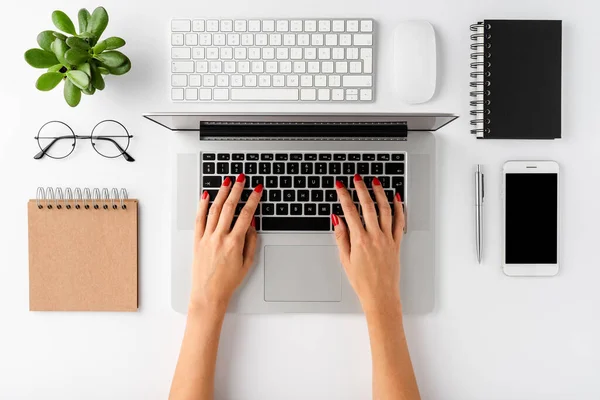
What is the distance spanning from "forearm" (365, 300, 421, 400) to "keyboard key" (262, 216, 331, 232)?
222 mm

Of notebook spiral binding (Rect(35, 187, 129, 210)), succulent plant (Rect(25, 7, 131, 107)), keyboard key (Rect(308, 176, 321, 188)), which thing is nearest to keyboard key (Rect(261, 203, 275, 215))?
keyboard key (Rect(308, 176, 321, 188))

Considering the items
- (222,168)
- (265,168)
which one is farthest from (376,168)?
(222,168)

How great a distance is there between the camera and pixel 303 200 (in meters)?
0.98

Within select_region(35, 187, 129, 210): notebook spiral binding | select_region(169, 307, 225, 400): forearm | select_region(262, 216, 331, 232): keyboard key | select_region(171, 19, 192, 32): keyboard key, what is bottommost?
select_region(169, 307, 225, 400): forearm

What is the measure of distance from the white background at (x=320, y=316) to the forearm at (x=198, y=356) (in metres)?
0.06

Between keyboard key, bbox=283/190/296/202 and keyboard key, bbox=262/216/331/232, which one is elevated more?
keyboard key, bbox=283/190/296/202

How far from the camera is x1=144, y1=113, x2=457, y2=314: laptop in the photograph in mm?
977

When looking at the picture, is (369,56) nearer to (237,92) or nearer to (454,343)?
(237,92)

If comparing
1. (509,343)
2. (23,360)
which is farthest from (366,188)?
(23,360)

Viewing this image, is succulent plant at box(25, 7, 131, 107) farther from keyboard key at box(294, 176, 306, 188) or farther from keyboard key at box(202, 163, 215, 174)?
keyboard key at box(294, 176, 306, 188)

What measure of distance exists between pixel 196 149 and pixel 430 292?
2.14 ft

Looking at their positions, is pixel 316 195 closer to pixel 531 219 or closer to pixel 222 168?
pixel 222 168

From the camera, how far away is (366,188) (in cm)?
96

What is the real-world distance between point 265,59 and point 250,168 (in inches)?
10.6
